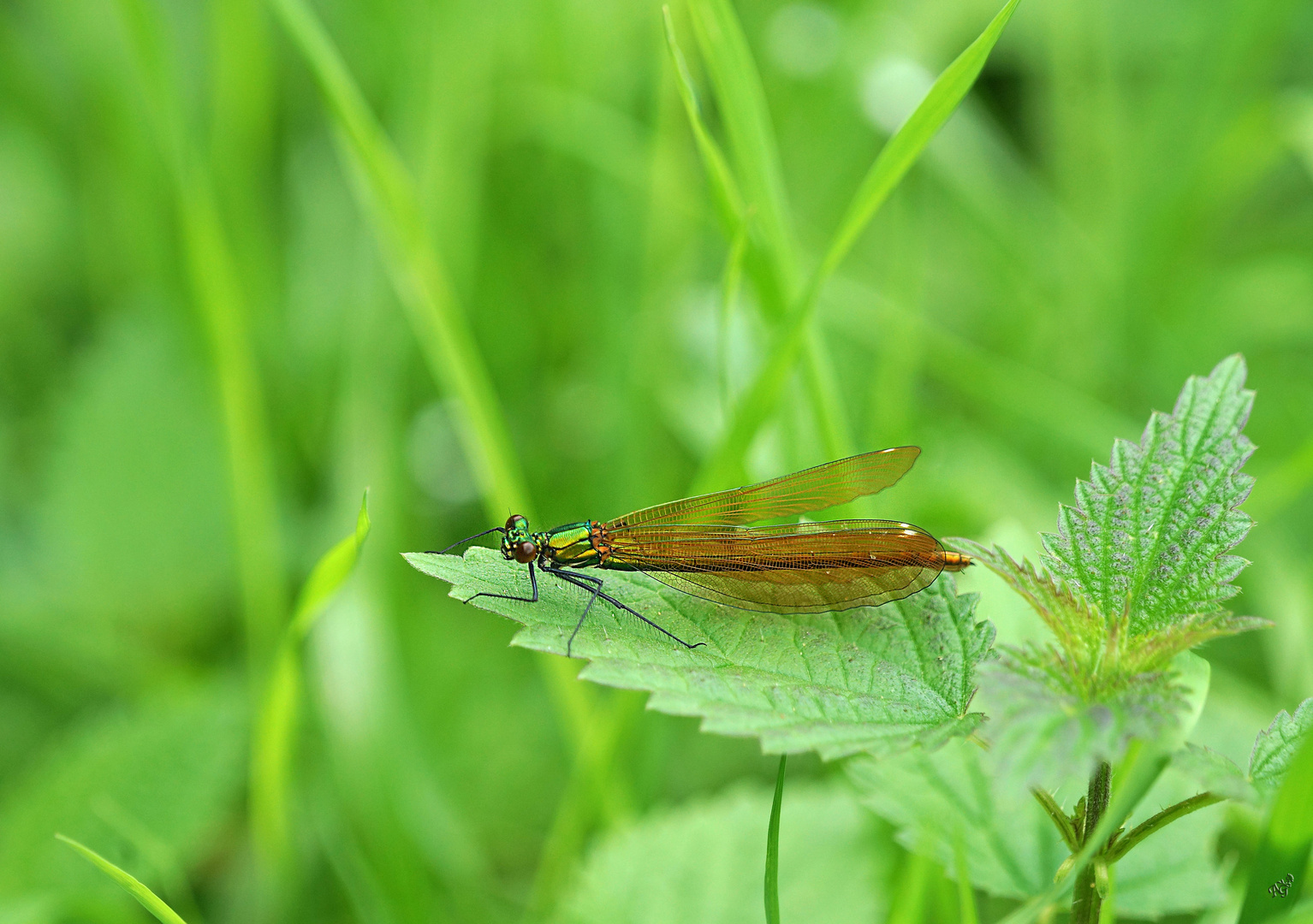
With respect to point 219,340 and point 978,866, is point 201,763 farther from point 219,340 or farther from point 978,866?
point 978,866

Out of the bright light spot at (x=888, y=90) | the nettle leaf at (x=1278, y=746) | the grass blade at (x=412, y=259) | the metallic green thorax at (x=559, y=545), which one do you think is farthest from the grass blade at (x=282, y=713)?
the bright light spot at (x=888, y=90)

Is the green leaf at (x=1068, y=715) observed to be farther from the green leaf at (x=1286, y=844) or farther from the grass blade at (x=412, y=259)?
the grass blade at (x=412, y=259)

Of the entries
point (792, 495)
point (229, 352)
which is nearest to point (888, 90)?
point (792, 495)

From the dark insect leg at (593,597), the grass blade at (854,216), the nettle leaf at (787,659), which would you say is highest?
the grass blade at (854,216)

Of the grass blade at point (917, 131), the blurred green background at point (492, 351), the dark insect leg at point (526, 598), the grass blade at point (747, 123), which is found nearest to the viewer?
the dark insect leg at point (526, 598)
